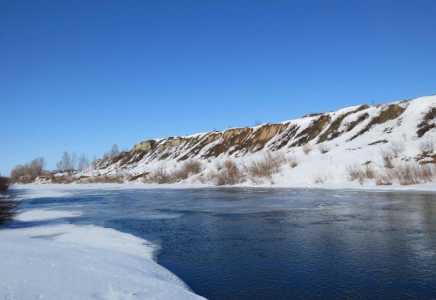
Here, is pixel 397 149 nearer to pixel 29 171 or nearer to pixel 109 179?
pixel 109 179

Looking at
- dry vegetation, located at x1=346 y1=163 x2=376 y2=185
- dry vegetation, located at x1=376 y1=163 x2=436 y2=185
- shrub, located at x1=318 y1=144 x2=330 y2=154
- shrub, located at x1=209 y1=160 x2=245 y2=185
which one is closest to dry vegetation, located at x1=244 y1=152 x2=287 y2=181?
shrub, located at x1=209 y1=160 x2=245 y2=185

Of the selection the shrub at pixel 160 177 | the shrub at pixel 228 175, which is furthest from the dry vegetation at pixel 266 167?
the shrub at pixel 160 177

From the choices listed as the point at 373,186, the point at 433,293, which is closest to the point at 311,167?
the point at 373,186

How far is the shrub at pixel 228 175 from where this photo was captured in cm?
3756

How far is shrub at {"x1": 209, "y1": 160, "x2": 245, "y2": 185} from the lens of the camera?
37.6 m

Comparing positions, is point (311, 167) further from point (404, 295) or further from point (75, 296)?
point (75, 296)

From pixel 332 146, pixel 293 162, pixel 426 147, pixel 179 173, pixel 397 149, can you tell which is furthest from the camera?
pixel 179 173

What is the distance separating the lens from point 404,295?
503 centimetres

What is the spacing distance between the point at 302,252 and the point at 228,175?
101 ft

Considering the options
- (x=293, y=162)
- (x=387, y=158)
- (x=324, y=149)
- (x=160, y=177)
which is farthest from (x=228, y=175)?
(x=387, y=158)

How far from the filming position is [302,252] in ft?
25.0

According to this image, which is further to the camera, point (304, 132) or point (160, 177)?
point (304, 132)

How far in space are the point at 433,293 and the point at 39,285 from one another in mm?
5257

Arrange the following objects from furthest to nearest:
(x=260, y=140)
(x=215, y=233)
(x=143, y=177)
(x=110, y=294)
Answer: (x=260, y=140)
(x=143, y=177)
(x=215, y=233)
(x=110, y=294)
